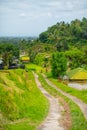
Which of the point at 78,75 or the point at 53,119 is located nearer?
the point at 53,119

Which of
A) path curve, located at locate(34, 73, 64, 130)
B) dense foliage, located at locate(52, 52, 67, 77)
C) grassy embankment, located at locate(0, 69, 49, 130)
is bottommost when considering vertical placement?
dense foliage, located at locate(52, 52, 67, 77)

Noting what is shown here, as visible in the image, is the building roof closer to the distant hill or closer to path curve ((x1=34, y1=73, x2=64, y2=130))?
path curve ((x1=34, y1=73, x2=64, y2=130))

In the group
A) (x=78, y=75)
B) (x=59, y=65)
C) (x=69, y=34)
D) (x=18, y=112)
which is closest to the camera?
(x=18, y=112)

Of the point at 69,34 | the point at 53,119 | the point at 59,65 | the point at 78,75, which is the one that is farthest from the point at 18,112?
the point at 69,34

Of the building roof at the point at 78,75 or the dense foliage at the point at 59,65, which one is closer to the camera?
the building roof at the point at 78,75

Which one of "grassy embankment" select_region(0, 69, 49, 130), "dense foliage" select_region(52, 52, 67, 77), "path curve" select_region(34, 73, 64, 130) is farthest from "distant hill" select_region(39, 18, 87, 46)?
"grassy embankment" select_region(0, 69, 49, 130)

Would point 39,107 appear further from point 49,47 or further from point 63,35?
point 63,35

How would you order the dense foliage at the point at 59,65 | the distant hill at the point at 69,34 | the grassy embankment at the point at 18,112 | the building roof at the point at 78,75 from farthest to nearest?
the distant hill at the point at 69,34 → the dense foliage at the point at 59,65 → the building roof at the point at 78,75 → the grassy embankment at the point at 18,112

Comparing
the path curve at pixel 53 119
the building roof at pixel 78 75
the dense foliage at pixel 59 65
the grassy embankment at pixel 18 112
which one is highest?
the grassy embankment at pixel 18 112

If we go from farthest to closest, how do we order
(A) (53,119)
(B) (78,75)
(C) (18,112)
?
(B) (78,75)
(A) (53,119)
(C) (18,112)

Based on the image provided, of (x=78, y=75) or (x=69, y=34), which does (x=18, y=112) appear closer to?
(x=78, y=75)

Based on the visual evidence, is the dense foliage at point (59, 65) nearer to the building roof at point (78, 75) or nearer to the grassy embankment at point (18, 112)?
the building roof at point (78, 75)

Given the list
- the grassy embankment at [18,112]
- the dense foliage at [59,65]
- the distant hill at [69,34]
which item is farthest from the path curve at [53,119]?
the distant hill at [69,34]

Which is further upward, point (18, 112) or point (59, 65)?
point (18, 112)
